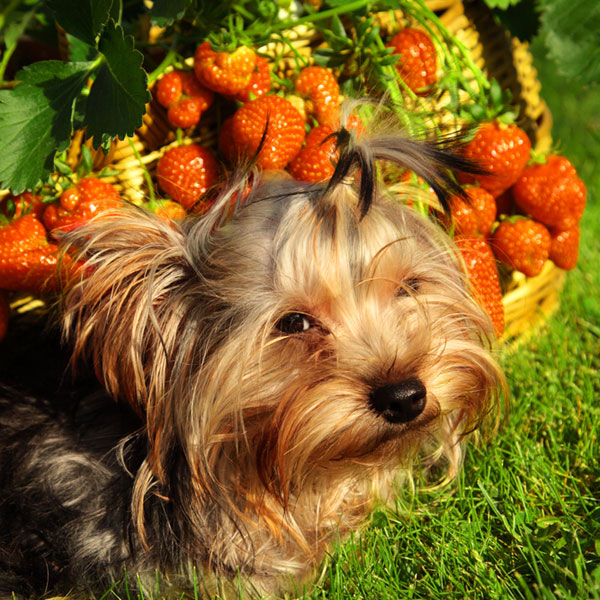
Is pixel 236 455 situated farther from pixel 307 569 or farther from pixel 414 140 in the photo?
pixel 414 140

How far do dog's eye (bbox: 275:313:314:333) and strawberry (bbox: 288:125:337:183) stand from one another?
0.52m

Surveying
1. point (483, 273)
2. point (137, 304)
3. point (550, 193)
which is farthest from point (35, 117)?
point (550, 193)

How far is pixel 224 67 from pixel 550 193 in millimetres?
1270

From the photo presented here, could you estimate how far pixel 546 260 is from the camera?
3.01 m

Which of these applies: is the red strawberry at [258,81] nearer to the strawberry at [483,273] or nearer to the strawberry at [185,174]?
the strawberry at [185,174]

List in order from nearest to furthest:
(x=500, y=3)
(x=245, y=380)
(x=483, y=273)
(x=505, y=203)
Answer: (x=245, y=380) → (x=483, y=273) → (x=500, y=3) → (x=505, y=203)

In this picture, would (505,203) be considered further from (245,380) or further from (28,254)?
(28,254)

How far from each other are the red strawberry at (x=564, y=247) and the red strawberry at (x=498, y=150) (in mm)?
363

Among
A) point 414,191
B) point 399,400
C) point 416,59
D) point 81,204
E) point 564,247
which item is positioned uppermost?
point 416,59

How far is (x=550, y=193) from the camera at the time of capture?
2826mm

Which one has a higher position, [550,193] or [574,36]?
[574,36]

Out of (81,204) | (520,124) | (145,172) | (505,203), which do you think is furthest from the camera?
(520,124)

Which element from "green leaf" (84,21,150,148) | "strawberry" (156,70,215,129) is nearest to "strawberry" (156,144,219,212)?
"strawberry" (156,70,215,129)

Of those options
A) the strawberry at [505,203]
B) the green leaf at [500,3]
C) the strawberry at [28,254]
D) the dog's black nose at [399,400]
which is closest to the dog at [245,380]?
the dog's black nose at [399,400]
